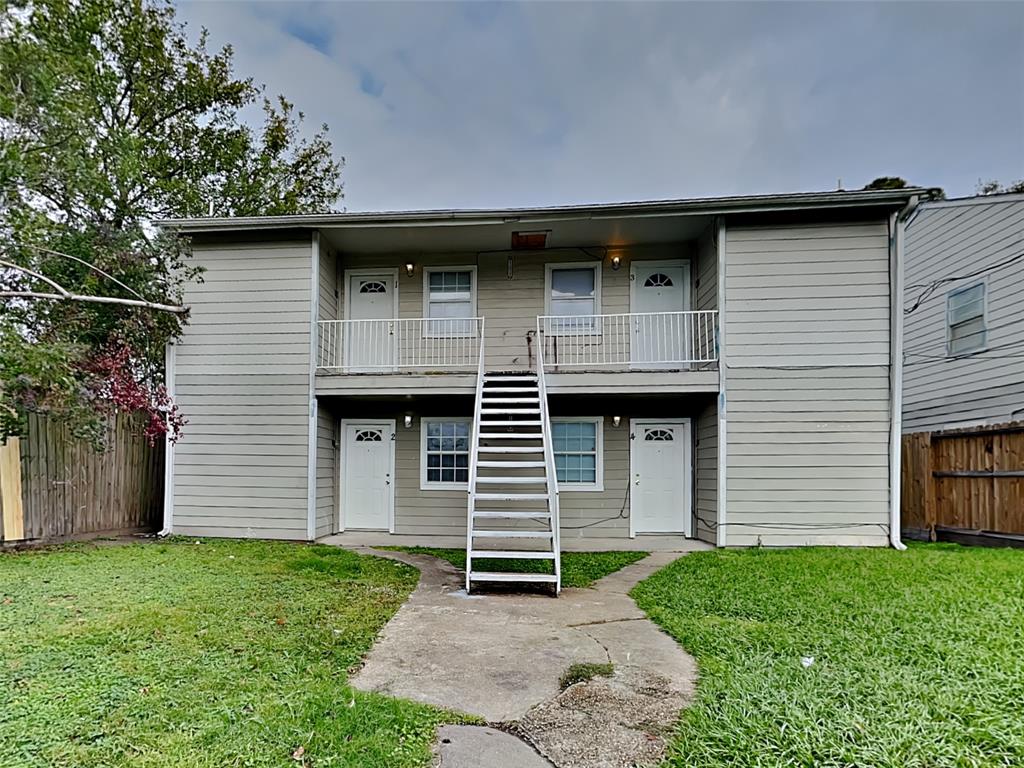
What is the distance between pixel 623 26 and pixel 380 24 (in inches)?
204

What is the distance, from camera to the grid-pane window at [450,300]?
32.4 feet

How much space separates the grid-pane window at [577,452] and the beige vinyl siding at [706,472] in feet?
5.48

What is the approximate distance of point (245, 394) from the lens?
28.9 feet

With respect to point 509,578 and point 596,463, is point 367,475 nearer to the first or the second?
point 596,463

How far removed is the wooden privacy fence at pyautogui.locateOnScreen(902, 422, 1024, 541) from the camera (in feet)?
24.7

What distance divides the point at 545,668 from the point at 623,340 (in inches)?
269

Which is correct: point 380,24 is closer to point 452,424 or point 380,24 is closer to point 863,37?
point 452,424

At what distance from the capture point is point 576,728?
8.85 ft

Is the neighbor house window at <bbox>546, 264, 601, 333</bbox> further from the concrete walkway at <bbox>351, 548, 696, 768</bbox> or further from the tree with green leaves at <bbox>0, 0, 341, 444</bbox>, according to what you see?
the tree with green leaves at <bbox>0, 0, 341, 444</bbox>

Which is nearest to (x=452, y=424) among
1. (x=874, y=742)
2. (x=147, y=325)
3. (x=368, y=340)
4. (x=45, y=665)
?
(x=368, y=340)

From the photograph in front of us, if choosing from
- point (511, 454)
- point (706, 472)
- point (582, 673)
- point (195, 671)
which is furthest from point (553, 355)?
point (195, 671)

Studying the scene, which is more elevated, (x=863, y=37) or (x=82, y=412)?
(x=863, y=37)

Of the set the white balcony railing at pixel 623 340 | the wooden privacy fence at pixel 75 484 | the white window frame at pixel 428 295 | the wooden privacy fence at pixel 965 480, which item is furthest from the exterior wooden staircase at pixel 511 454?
the wooden privacy fence at pixel 965 480

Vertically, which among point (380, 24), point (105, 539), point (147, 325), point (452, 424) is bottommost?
point (105, 539)
